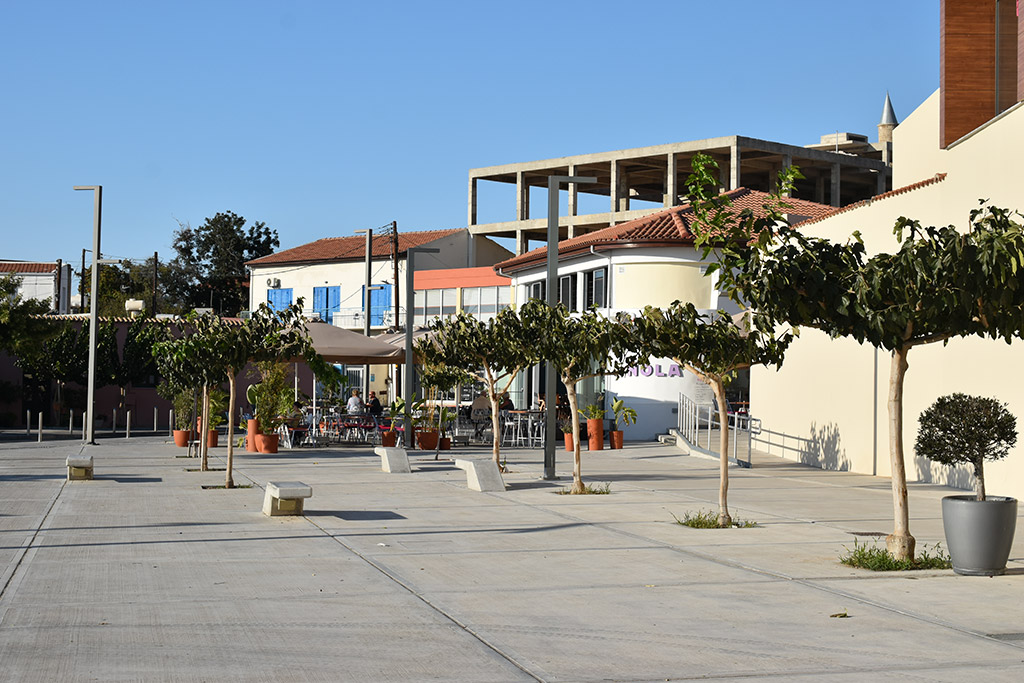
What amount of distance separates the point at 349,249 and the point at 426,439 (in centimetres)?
3948

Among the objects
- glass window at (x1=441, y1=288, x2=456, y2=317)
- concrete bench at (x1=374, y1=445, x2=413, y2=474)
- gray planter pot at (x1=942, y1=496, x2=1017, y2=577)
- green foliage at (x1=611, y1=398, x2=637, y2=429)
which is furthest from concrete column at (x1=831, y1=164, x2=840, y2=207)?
gray planter pot at (x1=942, y1=496, x2=1017, y2=577)

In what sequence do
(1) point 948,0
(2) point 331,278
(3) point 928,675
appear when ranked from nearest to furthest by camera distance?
(3) point 928,675 → (1) point 948,0 → (2) point 331,278

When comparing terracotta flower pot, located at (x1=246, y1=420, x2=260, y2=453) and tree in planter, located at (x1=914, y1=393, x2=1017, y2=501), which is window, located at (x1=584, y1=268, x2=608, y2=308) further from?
tree in planter, located at (x1=914, y1=393, x2=1017, y2=501)

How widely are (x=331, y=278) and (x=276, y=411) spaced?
3869 cm

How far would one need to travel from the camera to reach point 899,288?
9.21 metres

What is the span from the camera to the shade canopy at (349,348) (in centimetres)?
2556

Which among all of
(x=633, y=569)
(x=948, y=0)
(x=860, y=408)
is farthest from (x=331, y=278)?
(x=633, y=569)

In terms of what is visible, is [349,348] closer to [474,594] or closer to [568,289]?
[568,289]

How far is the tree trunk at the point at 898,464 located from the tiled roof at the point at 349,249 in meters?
53.5

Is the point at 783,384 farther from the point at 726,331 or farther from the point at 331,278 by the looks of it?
the point at 331,278

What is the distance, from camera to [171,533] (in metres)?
11.7

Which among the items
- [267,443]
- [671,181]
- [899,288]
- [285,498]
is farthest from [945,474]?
[671,181]

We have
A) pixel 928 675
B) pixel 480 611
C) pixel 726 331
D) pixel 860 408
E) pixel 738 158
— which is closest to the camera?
pixel 928 675

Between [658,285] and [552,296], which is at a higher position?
[658,285]
